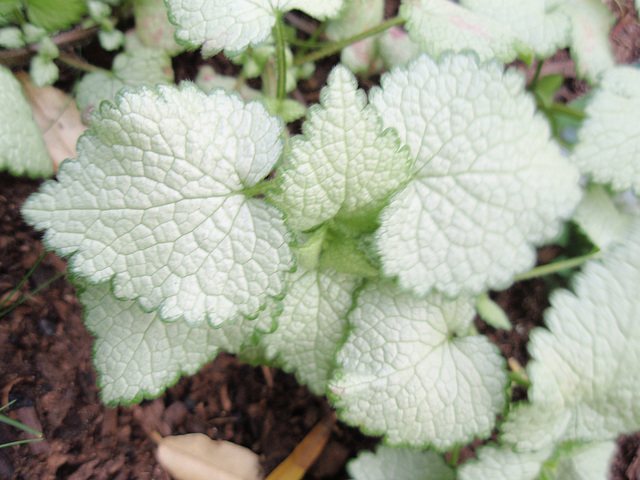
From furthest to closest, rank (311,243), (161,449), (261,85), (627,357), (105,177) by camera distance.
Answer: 1. (261,85)
2. (161,449)
3. (627,357)
4. (311,243)
5. (105,177)

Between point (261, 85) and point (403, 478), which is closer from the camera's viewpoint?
point (403, 478)

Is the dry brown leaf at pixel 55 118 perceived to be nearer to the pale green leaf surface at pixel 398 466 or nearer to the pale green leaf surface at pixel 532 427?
the pale green leaf surface at pixel 398 466

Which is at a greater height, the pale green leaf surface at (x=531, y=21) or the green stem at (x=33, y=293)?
the pale green leaf surface at (x=531, y=21)

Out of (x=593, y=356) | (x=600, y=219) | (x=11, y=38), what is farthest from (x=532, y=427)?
(x=11, y=38)

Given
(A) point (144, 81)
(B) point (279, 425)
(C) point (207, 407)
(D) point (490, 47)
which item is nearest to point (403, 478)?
(B) point (279, 425)

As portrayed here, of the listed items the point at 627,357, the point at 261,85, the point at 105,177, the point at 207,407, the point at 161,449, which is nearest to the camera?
the point at 105,177

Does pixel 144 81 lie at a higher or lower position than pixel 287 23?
lower

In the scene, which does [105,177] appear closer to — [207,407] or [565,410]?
[207,407]

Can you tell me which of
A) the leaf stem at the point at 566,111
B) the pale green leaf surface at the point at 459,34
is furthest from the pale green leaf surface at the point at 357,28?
the leaf stem at the point at 566,111
